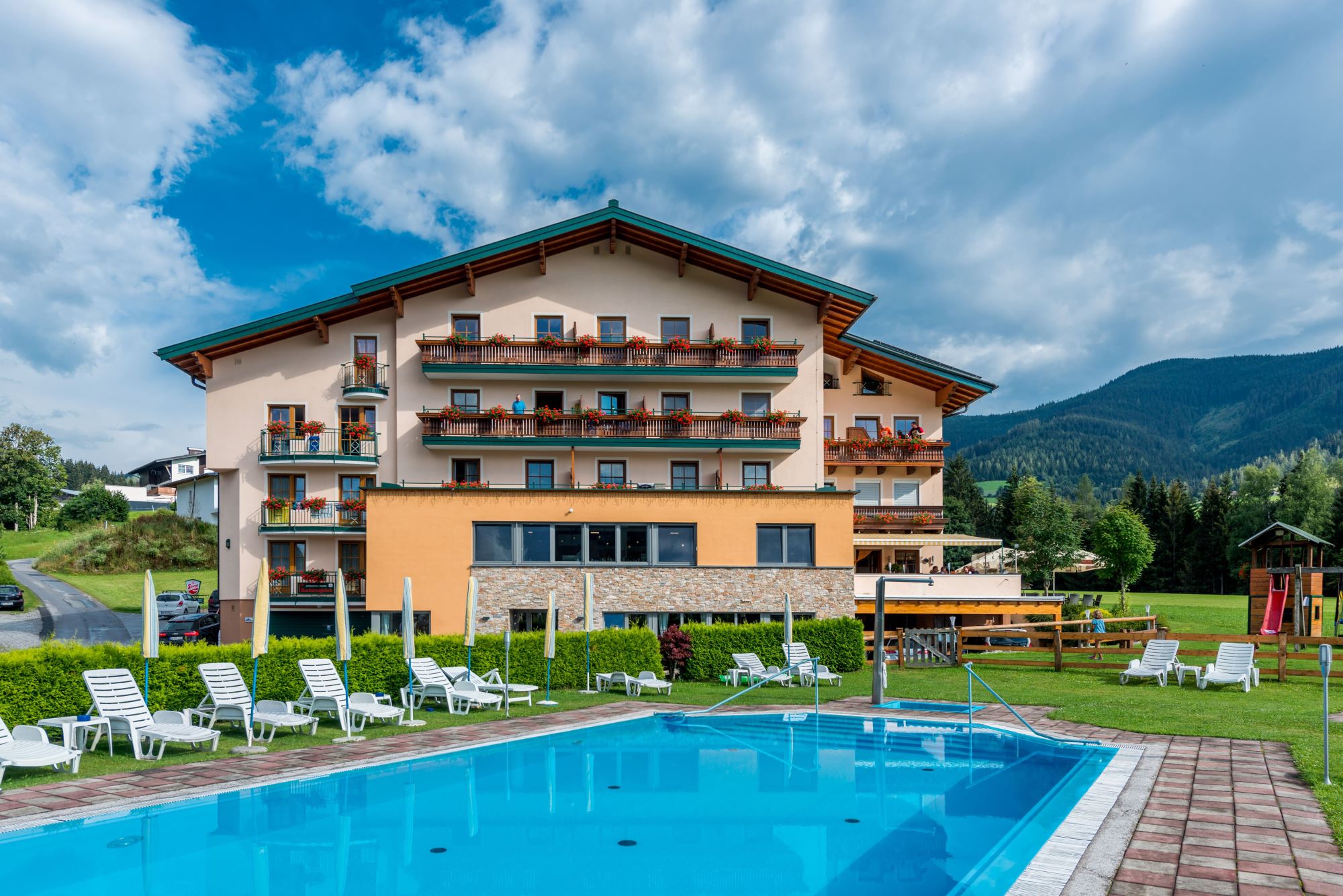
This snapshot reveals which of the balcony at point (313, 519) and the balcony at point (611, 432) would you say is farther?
the balcony at point (611, 432)

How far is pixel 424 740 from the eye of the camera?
49.5ft

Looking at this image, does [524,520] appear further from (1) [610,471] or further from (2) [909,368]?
(2) [909,368]

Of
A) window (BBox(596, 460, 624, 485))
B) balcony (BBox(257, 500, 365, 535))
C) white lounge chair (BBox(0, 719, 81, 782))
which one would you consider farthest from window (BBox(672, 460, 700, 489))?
white lounge chair (BBox(0, 719, 81, 782))

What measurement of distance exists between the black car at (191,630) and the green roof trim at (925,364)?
92.3ft

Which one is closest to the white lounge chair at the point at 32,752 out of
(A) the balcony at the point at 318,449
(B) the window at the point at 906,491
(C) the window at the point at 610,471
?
(A) the balcony at the point at 318,449

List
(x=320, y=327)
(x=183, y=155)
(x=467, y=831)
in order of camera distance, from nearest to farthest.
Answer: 1. (x=467, y=831)
2. (x=183, y=155)
3. (x=320, y=327)

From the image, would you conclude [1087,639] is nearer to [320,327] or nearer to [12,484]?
[320,327]

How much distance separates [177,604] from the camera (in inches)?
1754

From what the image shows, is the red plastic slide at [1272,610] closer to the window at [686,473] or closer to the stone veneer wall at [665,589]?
the stone veneer wall at [665,589]

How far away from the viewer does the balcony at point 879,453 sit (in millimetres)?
36500

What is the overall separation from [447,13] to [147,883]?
83.0ft

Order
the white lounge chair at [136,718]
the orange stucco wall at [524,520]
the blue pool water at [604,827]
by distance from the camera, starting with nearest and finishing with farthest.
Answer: the blue pool water at [604,827]
the white lounge chair at [136,718]
the orange stucco wall at [524,520]

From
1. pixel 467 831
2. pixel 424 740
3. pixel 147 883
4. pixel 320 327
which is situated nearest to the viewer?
pixel 147 883

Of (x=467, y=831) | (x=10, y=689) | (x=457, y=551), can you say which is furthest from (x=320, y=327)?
(x=467, y=831)
